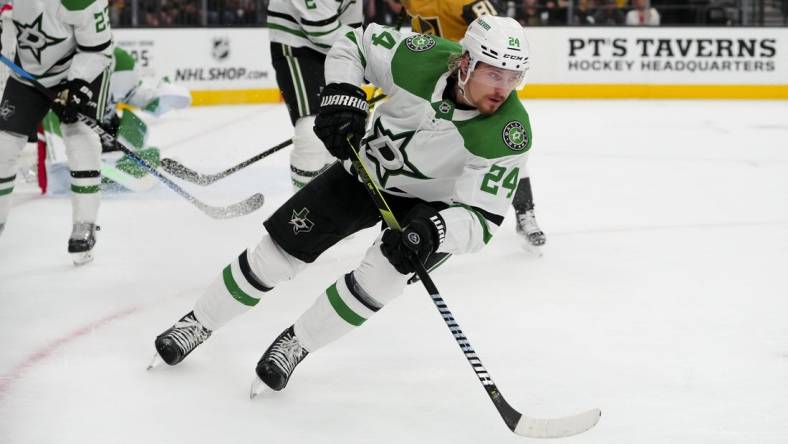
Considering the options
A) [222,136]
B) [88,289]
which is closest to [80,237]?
[88,289]

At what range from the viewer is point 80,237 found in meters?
3.49

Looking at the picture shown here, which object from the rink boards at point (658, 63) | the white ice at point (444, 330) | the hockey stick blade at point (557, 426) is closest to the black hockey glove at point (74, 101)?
the white ice at point (444, 330)

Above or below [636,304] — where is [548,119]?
below

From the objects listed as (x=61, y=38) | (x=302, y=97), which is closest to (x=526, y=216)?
(x=302, y=97)

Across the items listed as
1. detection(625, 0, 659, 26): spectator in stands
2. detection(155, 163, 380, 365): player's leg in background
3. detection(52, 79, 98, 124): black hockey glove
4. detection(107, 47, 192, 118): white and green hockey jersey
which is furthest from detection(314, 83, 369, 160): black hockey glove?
detection(625, 0, 659, 26): spectator in stands

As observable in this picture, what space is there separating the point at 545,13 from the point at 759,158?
3.16 metres

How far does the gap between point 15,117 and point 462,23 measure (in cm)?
158

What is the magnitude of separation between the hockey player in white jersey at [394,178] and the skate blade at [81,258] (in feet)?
3.81

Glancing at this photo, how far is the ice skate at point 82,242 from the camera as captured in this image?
347cm

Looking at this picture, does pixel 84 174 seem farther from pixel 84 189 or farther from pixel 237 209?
pixel 237 209

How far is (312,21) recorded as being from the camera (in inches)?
144

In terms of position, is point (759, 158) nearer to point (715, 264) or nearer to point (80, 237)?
point (715, 264)

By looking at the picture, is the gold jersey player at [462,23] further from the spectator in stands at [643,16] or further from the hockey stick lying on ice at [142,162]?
the spectator in stands at [643,16]

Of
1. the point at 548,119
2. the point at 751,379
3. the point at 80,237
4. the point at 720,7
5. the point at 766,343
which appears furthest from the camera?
the point at 720,7
